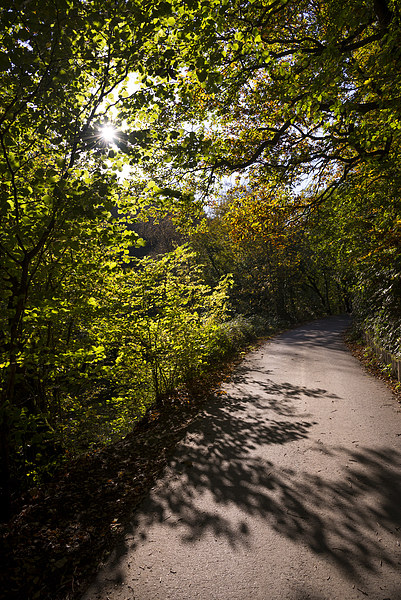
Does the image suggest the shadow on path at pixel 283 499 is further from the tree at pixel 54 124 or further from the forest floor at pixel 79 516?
the tree at pixel 54 124

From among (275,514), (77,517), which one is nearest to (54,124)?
(77,517)

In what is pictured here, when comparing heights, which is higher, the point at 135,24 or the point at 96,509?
the point at 135,24

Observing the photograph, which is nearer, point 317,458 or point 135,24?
point 135,24

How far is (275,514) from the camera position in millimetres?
3428

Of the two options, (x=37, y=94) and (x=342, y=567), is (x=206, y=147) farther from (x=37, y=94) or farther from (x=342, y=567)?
(x=342, y=567)

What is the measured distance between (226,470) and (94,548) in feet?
6.01

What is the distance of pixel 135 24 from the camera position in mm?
3760

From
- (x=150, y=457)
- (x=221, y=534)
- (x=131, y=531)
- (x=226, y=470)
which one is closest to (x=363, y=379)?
(x=226, y=470)

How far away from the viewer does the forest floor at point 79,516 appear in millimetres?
2858

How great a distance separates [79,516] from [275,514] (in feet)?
7.11

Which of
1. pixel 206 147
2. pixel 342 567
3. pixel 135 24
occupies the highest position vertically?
pixel 135 24

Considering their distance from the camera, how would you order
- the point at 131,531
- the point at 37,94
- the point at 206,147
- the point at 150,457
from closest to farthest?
the point at 37,94 → the point at 131,531 → the point at 206,147 → the point at 150,457

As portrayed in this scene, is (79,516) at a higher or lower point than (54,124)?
lower

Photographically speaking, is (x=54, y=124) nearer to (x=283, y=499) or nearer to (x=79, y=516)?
(x=79, y=516)
